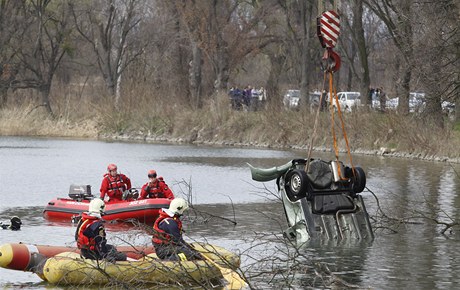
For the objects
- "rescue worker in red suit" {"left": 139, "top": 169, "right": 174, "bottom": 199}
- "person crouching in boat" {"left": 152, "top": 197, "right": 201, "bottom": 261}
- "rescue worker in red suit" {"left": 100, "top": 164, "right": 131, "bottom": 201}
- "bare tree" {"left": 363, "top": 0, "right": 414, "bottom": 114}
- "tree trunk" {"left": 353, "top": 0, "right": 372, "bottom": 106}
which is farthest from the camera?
"tree trunk" {"left": 353, "top": 0, "right": 372, "bottom": 106}

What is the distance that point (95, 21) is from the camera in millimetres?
72312

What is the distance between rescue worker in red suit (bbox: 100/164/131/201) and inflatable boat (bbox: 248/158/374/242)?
15.8ft

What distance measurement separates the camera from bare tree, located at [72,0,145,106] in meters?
71.2

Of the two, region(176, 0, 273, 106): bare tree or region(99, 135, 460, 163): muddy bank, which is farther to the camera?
region(176, 0, 273, 106): bare tree

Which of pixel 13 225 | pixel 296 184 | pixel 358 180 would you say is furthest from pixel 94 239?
pixel 13 225

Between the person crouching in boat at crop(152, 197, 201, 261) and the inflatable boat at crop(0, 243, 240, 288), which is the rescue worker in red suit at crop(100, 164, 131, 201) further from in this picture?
the person crouching in boat at crop(152, 197, 201, 261)

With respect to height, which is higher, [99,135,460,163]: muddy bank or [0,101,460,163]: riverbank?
[0,101,460,163]: riverbank

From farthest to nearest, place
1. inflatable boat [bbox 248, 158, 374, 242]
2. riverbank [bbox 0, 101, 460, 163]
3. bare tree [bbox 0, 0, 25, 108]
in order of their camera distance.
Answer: bare tree [bbox 0, 0, 25, 108] < riverbank [bbox 0, 101, 460, 163] < inflatable boat [bbox 248, 158, 374, 242]

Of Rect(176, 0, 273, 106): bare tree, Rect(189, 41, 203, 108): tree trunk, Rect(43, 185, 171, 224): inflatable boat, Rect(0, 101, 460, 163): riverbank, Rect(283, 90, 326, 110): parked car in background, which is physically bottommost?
Rect(43, 185, 171, 224): inflatable boat

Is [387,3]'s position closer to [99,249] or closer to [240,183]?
[240,183]

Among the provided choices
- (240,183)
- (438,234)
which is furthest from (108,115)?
Answer: (438,234)

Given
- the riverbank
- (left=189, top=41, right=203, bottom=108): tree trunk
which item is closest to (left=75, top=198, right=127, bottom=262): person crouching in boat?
the riverbank

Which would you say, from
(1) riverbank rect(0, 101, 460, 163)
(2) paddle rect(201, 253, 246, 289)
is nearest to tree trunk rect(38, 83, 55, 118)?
(1) riverbank rect(0, 101, 460, 163)

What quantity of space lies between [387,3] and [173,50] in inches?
1046
